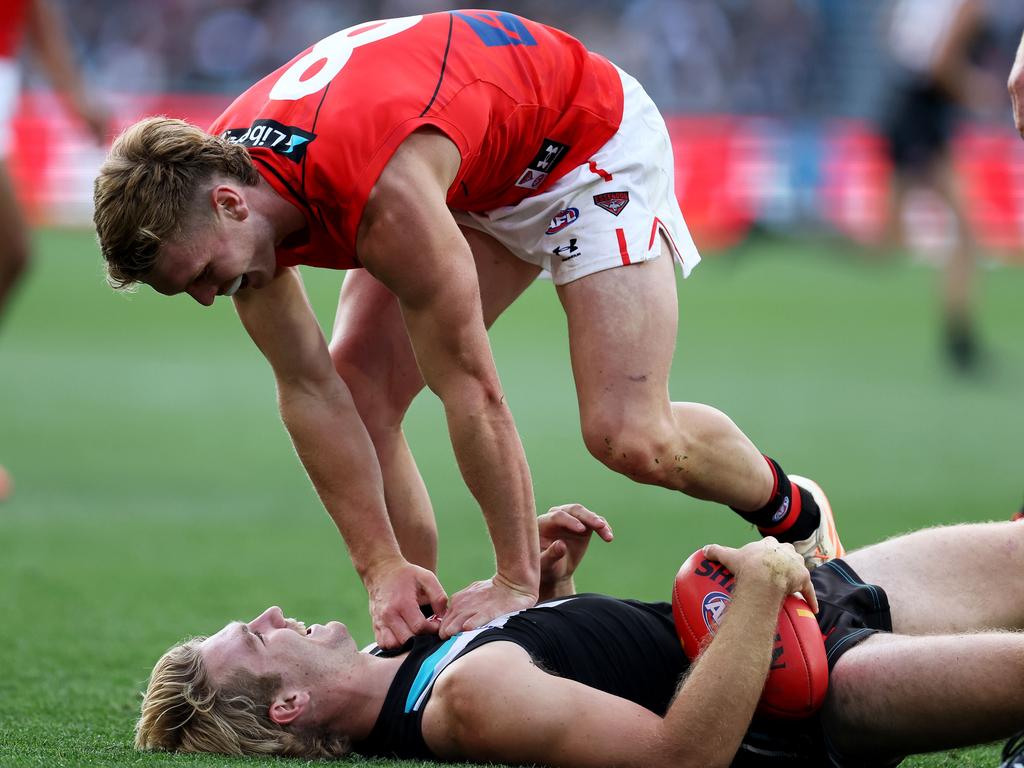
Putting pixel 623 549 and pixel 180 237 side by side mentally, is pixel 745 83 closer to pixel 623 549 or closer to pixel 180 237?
pixel 623 549

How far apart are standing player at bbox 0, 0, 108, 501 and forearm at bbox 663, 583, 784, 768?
3998 millimetres

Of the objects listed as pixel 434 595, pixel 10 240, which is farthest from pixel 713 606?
pixel 10 240

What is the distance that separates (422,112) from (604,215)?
0.69 metres

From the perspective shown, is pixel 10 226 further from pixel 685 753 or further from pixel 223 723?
pixel 685 753

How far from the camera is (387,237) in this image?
10.0 feet

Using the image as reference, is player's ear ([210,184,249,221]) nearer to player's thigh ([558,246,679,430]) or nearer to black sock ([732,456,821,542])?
player's thigh ([558,246,679,430])

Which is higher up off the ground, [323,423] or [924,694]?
[323,423]

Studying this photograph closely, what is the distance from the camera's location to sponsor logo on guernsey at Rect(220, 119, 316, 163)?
10.2ft

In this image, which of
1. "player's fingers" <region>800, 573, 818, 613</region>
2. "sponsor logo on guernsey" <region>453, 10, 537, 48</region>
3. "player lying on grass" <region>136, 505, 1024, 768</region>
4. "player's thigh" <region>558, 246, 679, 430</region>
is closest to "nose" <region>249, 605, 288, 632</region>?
"player lying on grass" <region>136, 505, 1024, 768</region>

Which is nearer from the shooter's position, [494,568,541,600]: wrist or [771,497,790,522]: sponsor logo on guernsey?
[494,568,541,600]: wrist

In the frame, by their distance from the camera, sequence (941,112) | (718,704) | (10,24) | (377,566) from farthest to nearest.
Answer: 1. (941,112)
2. (10,24)
3. (377,566)
4. (718,704)

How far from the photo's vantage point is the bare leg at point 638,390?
3.57 m

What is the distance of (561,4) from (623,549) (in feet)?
55.4

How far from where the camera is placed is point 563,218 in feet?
12.2
